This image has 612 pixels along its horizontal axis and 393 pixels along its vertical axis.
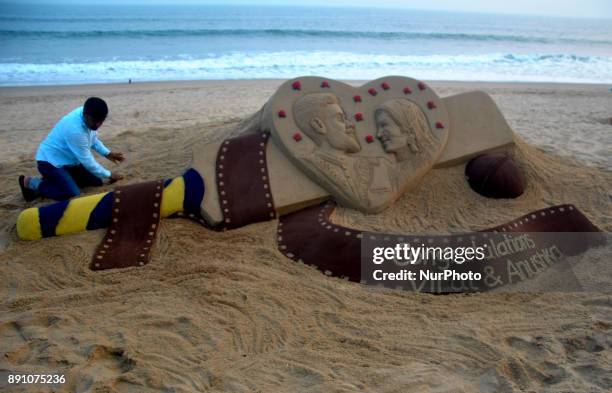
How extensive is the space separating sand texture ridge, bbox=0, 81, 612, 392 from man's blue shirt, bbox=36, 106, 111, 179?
1.48 feet

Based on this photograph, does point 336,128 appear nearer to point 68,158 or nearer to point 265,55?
point 68,158

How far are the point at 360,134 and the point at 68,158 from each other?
7.56 ft

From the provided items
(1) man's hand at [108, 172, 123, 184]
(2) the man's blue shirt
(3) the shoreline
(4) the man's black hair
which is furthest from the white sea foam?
(4) the man's black hair

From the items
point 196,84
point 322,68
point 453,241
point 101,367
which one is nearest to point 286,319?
point 101,367

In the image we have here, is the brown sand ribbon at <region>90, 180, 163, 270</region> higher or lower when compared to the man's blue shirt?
lower

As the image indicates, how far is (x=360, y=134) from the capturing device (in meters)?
3.77

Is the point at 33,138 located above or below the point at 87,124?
below

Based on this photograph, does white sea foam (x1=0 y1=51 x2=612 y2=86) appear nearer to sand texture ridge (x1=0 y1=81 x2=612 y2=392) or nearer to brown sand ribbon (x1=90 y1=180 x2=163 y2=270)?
sand texture ridge (x1=0 y1=81 x2=612 y2=392)

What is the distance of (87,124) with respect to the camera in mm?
3826

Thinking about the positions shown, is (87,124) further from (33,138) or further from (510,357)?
(510,357)

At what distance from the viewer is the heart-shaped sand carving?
11.7ft

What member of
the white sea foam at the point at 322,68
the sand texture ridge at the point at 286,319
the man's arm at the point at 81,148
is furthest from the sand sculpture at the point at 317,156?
the white sea foam at the point at 322,68

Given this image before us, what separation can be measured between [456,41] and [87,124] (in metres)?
20.9

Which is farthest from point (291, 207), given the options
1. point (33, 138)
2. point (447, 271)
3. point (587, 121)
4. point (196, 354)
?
point (587, 121)
